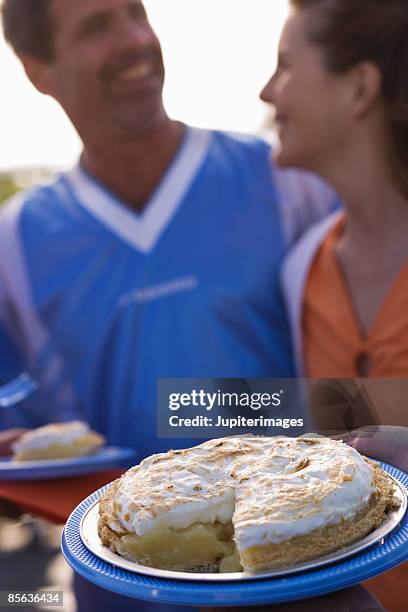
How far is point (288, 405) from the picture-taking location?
1203 millimetres

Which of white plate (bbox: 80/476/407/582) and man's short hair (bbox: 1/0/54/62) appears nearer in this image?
white plate (bbox: 80/476/407/582)

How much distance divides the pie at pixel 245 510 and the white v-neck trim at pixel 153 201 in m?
0.63

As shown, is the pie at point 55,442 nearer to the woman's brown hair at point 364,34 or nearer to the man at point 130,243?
the man at point 130,243

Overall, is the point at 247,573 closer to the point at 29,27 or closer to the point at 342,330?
the point at 342,330

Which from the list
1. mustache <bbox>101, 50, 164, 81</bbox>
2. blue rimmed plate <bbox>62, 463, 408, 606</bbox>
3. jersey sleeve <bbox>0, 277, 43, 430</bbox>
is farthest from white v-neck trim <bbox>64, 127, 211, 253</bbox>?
blue rimmed plate <bbox>62, 463, 408, 606</bbox>

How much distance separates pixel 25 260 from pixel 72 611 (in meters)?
0.69

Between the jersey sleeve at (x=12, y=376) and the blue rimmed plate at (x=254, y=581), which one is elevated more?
the blue rimmed plate at (x=254, y=581)

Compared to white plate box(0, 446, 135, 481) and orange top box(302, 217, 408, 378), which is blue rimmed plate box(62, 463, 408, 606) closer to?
white plate box(0, 446, 135, 481)

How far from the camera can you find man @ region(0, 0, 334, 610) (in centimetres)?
137

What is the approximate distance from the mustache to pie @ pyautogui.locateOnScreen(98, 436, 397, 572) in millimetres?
795

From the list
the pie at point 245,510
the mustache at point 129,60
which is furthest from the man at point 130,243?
the pie at point 245,510

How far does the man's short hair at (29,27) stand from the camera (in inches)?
54.1

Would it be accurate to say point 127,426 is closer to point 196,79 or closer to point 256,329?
point 256,329

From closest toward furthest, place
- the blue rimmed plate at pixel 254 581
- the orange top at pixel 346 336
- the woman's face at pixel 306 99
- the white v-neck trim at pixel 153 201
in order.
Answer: the blue rimmed plate at pixel 254 581, the orange top at pixel 346 336, the woman's face at pixel 306 99, the white v-neck trim at pixel 153 201
